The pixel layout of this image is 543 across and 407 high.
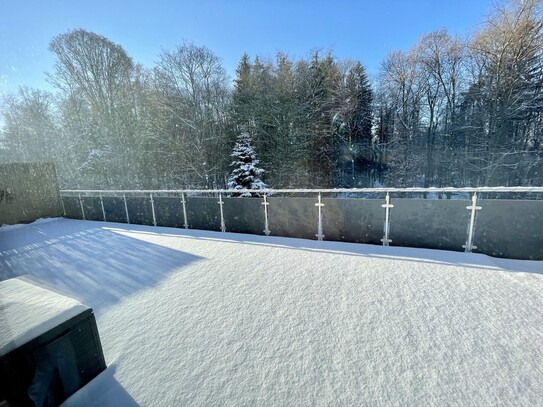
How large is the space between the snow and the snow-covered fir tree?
10.1 metres

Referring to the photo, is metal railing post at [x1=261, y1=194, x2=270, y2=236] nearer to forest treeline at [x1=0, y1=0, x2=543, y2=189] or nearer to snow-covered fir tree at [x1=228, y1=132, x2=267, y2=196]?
snow-covered fir tree at [x1=228, y1=132, x2=267, y2=196]

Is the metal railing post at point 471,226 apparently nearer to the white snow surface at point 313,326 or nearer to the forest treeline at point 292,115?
the white snow surface at point 313,326

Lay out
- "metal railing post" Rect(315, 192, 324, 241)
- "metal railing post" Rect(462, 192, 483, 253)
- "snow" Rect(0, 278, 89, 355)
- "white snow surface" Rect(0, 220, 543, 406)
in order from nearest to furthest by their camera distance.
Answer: "snow" Rect(0, 278, 89, 355), "white snow surface" Rect(0, 220, 543, 406), "metal railing post" Rect(462, 192, 483, 253), "metal railing post" Rect(315, 192, 324, 241)

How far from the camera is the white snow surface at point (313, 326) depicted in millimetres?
1335

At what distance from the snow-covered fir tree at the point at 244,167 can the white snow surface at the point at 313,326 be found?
27.6 feet

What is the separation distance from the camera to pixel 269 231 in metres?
4.41

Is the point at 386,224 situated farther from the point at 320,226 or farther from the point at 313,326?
the point at 313,326

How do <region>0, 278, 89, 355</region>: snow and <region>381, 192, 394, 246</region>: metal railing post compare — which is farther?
<region>381, 192, 394, 246</region>: metal railing post

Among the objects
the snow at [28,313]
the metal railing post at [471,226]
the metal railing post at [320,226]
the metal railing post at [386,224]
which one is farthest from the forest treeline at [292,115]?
the snow at [28,313]

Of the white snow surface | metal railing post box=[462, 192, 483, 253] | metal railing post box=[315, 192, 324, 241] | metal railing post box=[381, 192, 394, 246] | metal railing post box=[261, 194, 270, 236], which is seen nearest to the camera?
the white snow surface

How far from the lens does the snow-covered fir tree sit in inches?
464

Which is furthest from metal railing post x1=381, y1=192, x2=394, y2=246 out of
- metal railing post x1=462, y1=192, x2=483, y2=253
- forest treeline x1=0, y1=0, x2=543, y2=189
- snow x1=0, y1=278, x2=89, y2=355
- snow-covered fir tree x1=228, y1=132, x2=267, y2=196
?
forest treeline x1=0, y1=0, x2=543, y2=189

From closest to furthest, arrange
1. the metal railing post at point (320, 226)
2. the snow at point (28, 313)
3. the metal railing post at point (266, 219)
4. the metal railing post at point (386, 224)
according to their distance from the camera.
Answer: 1. the snow at point (28, 313)
2. the metal railing post at point (386, 224)
3. the metal railing post at point (320, 226)
4. the metal railing post at point (266, 219)

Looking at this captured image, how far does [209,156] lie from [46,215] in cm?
689
